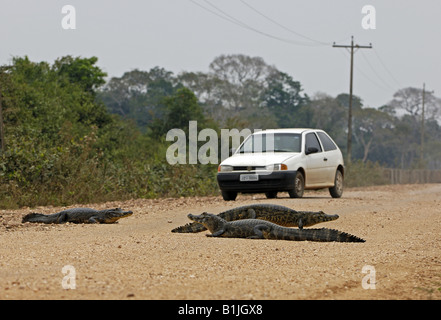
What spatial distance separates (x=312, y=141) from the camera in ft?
64.8

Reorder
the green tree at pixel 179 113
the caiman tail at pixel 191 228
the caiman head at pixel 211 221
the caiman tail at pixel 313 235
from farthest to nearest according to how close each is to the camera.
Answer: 1. the green tree at pixel 179 113
2. the caiman tail at pixel 191 228
3. the caiman head at pixel 211 221
4. the caiman tail at pixel 313 235

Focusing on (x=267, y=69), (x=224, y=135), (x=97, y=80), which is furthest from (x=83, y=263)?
(x=267, y=69)

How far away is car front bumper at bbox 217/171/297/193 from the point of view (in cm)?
1773

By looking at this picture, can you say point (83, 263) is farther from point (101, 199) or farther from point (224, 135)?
point (224, 135)

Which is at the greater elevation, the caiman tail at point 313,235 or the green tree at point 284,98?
the green tree at point 284,98

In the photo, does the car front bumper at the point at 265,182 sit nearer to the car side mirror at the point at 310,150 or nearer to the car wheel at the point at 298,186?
the car wheel at the point at 298,186

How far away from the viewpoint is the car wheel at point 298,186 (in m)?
18.1

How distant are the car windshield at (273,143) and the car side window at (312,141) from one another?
0.85 ft

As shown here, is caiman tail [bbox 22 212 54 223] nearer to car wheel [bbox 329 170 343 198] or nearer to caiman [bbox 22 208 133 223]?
caiman [bbox 22 208 133 223]

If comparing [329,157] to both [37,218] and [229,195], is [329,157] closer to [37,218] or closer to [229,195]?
[229,195]

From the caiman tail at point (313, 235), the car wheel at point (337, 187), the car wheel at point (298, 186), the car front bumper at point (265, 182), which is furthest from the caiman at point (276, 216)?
the car wheel at point (337, 187)

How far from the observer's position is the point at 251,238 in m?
9.91

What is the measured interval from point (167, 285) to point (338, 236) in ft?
13.9

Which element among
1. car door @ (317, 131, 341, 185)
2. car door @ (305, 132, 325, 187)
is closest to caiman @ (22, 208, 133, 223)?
car door @ (305, 132, 325, 187)
